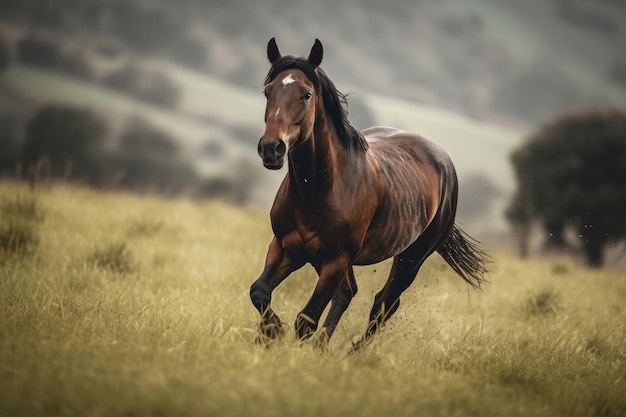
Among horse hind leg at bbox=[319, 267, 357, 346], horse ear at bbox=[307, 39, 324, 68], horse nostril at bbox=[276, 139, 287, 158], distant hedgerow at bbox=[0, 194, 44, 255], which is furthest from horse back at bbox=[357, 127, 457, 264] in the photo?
distant hedgerow at bbox=[0, 194, 44, 255]

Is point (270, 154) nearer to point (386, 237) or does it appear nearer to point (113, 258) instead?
point (386, 237)

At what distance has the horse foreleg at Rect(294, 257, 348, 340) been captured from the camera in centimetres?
422

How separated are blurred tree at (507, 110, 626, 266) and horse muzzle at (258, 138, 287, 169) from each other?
13691mm

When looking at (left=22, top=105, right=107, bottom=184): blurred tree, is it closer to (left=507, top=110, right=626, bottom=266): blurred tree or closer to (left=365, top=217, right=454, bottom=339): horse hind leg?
(left=507, top=110, right=626, bottom=266): blurred tree

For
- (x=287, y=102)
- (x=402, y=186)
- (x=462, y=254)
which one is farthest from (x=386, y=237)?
(x=462, y=254)

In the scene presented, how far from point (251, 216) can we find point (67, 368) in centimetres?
883

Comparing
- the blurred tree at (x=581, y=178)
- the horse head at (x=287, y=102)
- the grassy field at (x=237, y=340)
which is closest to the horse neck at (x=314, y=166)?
the horse head at (x=287, y=102)

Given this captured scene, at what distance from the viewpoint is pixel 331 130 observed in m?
4.51

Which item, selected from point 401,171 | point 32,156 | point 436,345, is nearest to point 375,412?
point 436,345

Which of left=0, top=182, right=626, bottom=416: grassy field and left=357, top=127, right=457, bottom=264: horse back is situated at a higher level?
left=357, top=127, right=457, bottom=264: horse back

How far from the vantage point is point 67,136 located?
28.0 meters

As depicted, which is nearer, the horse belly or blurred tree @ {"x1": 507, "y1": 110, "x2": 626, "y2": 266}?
the horse belly

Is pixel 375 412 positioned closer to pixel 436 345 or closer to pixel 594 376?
pixel 436 345

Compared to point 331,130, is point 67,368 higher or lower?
lower
